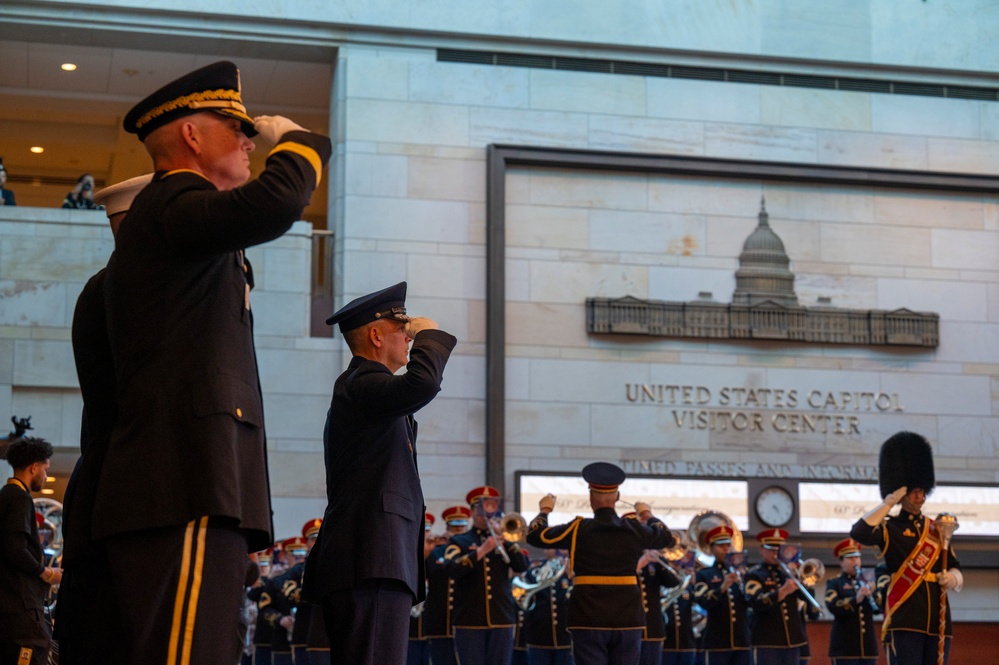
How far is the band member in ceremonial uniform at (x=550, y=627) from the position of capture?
524 inches

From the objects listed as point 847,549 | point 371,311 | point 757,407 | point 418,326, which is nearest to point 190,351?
point 418,326

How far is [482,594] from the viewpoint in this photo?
11.8 metres

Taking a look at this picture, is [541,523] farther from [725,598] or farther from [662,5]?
[662,5]

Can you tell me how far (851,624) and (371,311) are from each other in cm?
928

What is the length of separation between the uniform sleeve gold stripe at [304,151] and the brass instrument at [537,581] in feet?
34.0

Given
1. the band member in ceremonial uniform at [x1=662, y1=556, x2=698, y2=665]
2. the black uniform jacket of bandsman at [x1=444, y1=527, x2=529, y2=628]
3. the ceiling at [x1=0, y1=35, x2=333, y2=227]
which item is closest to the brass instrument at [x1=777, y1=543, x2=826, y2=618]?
the band member in ceremonial uniform at [x1=662, y1=556, x2=698, y2=665]

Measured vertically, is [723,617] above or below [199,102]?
below

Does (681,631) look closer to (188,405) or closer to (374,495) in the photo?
(374,495)

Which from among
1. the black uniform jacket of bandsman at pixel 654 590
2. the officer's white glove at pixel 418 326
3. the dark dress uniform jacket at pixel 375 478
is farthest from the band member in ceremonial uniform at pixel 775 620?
the officer's white glove at pixel 418 326

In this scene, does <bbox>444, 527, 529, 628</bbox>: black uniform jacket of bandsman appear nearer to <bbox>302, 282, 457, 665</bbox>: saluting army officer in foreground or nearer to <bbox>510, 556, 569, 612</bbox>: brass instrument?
<bbox>510, 556, 569, 612</bbox>: brass instrument

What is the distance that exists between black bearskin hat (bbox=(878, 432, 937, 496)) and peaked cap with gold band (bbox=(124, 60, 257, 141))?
8.71 m

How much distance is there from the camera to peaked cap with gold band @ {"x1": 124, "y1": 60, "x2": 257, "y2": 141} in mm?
3406

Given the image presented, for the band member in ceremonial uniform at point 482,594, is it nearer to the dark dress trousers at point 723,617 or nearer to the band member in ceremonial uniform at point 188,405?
the dark dress trousers at point 723,617

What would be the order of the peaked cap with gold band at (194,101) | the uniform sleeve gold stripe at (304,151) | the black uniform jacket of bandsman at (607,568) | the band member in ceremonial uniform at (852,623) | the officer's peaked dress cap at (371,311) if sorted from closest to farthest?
the uniform sleeve gold stripe at (304,151), the peaked cap with gold band at (194,101), the officer's peaked dress cap at (371,311), the black uniform jacket of bandsman at (607,568), the band member in ceremonial uniform at (852,623)
